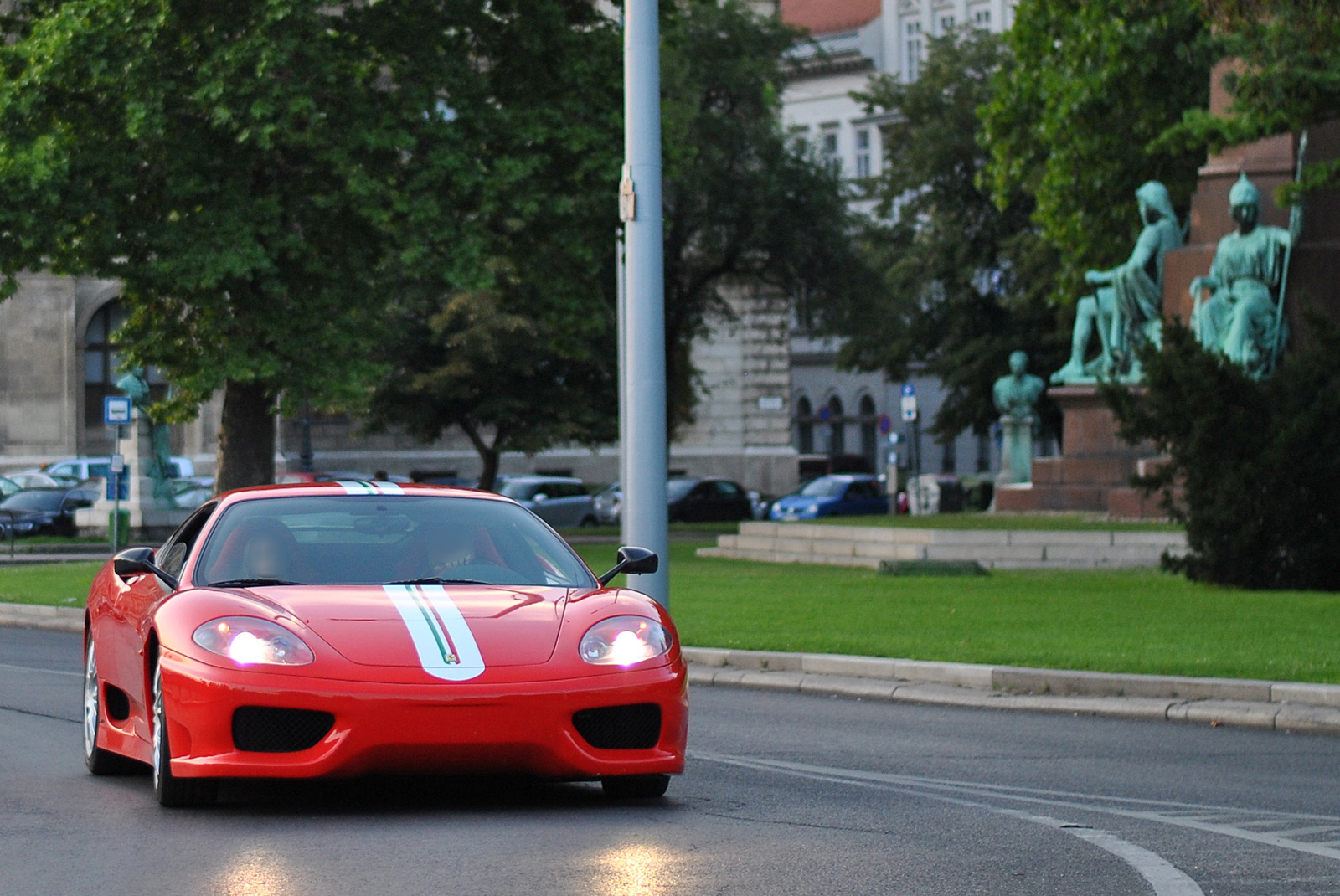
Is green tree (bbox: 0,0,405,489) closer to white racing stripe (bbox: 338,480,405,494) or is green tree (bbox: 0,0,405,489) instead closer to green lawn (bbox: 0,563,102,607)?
green lawn (bbox: 0,563,102,607)

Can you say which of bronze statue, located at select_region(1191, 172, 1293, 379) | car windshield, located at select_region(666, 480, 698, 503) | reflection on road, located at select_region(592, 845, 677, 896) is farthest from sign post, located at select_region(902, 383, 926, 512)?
reflection on road, located at select_region(592, 845, 677, 896)

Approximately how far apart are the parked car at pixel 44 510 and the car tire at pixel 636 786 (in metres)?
36.9

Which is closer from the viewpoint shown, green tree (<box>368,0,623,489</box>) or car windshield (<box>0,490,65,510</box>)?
green tree (<box>368,0,623,489</box>)

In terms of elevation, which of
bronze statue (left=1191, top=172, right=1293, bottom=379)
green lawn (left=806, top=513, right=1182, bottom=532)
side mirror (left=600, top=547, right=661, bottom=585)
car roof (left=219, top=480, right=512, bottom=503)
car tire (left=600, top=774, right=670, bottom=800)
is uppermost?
bronze statue (left=1191, top=172, right=1293, bottom=379)

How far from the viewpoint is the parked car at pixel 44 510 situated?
4312 centimetres

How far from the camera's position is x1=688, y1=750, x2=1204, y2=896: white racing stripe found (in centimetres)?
647

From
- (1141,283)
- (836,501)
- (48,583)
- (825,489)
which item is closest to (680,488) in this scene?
(825,489)

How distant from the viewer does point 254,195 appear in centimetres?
2991

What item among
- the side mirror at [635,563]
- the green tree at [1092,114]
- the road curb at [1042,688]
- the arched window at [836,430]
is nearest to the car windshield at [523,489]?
the green tree at [1092,114]

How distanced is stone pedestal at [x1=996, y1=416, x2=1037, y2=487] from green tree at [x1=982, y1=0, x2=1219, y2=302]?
4.26m

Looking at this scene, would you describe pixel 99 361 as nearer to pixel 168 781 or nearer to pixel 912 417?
pixel 912 417

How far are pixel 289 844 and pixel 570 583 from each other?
1.92 metres

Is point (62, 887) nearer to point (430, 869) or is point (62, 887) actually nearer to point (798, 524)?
point (430, 869)

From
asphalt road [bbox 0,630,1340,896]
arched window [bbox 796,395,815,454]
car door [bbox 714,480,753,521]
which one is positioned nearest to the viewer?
asphalt road [bbox 0,630,1340,896]
